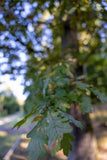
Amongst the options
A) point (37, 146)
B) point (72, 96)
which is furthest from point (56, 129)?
point (72, 96)

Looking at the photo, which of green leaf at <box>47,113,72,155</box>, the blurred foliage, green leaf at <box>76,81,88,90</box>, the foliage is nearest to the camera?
green leaf at <box>47,113,72,155</box>

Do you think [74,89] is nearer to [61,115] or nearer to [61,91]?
[61,91]

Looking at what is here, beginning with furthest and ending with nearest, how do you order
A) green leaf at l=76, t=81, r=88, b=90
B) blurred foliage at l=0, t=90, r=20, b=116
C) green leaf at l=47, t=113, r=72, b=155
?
blurred foliage at l=0, t=90, r=20, b=116
green leaf at l=76, t=81, r=88, b=90
green leaf at l=47, t=113, r=72, b=155

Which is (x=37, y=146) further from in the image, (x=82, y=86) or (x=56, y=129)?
(x=82, y=86)

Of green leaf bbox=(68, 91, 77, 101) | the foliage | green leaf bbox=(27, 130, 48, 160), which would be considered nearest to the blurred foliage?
the foliage

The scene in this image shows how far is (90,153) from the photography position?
247 cm

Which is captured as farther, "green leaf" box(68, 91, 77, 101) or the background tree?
"green leaf" box(68, 91, 77, 101)

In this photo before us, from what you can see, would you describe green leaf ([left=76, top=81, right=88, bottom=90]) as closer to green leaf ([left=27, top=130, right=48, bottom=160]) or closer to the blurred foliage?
green leaf ([left=27, top=130, right=48, bottom=160])

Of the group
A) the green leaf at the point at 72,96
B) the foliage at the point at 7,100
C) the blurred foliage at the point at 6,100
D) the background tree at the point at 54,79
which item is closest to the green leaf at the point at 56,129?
the background tree at the point at 54,79

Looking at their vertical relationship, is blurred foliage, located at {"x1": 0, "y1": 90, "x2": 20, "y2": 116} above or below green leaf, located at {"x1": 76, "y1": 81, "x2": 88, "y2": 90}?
below

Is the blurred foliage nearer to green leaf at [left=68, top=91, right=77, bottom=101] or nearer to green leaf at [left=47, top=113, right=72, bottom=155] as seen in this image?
green leaf at [left=68, top=91, right=77, bottom=101]

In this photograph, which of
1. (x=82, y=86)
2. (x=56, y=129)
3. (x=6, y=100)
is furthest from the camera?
(x=6, y=100)

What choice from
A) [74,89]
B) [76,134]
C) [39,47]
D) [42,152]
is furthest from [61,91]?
[39,47]

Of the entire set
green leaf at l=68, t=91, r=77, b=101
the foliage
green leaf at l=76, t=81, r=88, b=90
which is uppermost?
green leaf at l=76, t=81, r=88, b=90
